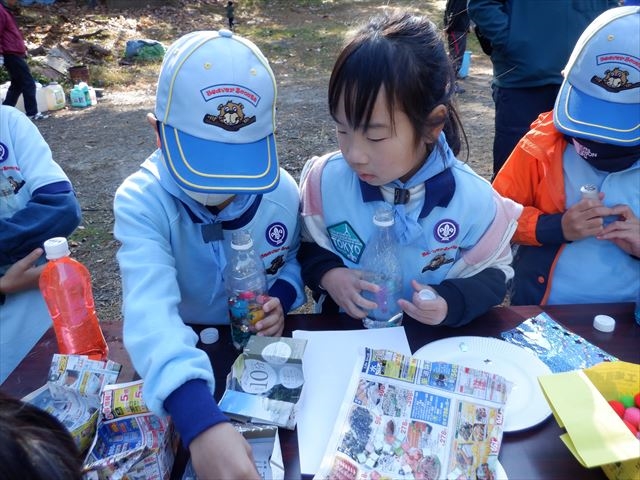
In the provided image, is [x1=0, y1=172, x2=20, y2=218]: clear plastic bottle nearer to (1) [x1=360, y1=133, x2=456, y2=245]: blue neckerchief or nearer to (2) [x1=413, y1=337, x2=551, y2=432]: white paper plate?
(1) [x1=360, y1=133, x2=456, y2=245]: blue neckerchief

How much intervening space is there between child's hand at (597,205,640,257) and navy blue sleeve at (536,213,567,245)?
0.36 ft

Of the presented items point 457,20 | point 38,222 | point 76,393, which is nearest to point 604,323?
point 76,393

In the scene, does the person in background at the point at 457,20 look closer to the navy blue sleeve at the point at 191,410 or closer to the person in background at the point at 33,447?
the navy blue sleeve at the point at 191,410

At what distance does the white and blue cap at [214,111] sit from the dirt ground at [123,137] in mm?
2076

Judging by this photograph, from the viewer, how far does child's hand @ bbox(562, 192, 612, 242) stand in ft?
5.24

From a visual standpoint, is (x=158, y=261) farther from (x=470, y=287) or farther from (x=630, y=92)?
(x=630, y=92)

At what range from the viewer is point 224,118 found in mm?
1240

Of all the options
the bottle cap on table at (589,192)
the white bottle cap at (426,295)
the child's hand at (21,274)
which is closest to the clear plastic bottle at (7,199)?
the child's hand at (21,274)

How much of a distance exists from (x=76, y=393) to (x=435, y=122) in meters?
1.05

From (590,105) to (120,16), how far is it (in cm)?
1102

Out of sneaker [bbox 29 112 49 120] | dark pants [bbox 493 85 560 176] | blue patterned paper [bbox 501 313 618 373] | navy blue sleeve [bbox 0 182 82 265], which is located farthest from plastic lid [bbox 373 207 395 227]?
sneaker [bbox 29 112 49 120]

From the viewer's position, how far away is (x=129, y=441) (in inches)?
39.5

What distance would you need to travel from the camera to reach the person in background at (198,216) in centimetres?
101

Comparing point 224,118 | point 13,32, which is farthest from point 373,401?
point 13,32
